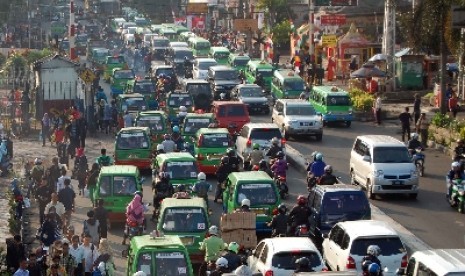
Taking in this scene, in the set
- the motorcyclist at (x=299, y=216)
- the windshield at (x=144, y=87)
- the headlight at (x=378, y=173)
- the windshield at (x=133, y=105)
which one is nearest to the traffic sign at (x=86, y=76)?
the windshield at (x=133, y=105)

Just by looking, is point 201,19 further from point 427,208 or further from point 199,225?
point 199,225

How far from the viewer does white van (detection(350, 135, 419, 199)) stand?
33.7m

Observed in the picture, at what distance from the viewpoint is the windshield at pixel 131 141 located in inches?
1508

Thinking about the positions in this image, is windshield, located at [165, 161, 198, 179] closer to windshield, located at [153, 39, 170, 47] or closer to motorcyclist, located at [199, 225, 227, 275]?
motorcyclist, located at [199, 225, 227, 275]

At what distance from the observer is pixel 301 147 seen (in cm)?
4484

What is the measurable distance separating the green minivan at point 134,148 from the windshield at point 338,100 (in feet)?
41.7

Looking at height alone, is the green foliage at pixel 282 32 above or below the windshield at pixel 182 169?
above

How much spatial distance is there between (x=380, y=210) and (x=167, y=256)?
11978 mm

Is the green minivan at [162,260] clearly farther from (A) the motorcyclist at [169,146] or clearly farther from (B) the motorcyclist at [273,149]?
(A) the motorcyclist at [169,146]

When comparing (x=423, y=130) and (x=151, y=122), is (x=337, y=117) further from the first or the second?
(x=151, y=122)

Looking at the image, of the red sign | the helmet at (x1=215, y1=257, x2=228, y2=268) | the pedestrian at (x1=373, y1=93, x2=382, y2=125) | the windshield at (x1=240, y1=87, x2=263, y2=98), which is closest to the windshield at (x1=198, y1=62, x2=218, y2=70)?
the red sign

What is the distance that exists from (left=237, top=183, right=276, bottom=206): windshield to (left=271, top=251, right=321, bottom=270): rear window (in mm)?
6129

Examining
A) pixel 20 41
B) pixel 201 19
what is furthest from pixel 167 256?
pixel 201 19

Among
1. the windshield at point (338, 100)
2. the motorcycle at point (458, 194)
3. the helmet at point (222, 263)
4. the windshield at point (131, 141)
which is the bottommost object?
the motorcycle at point (458, 194)
